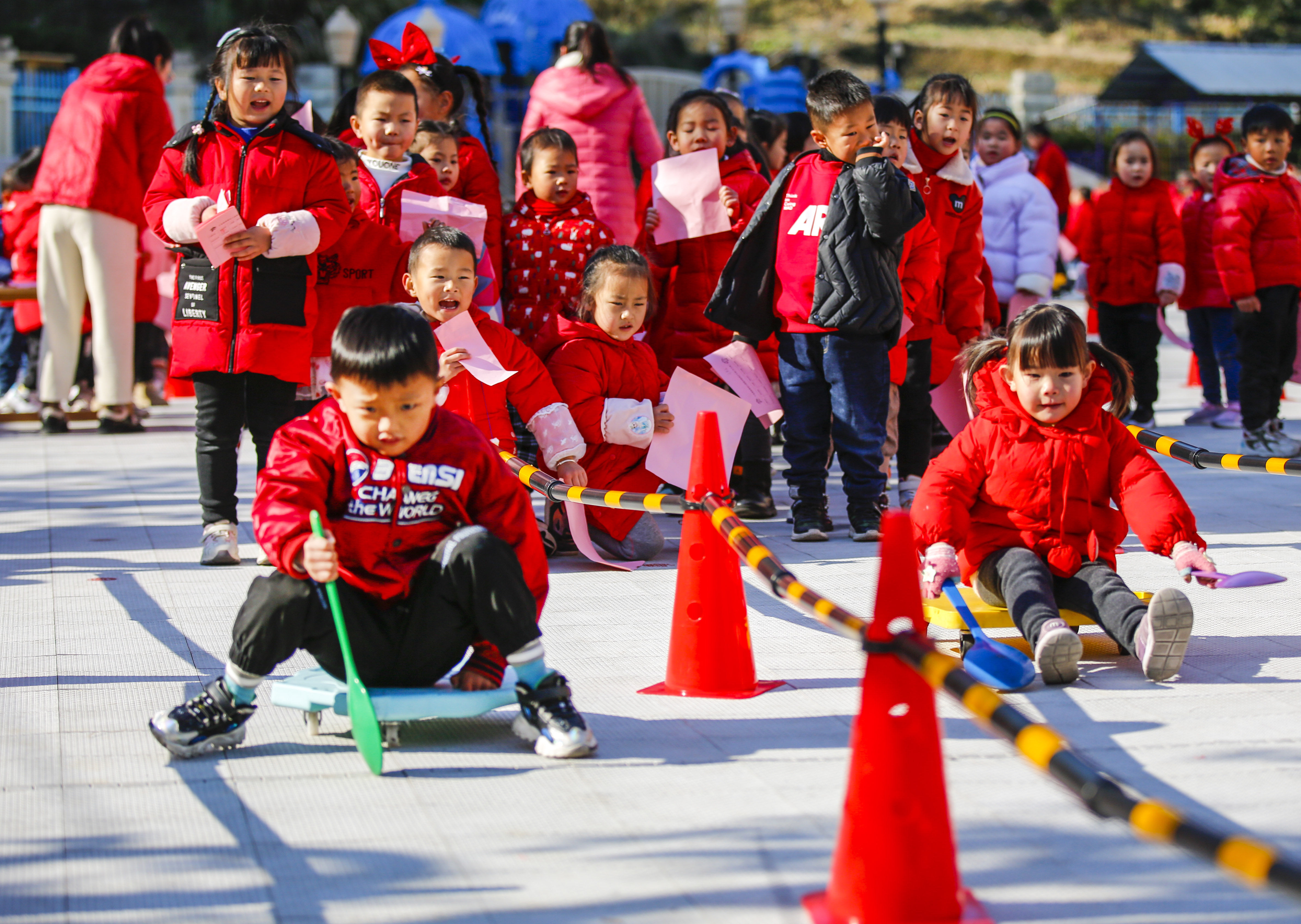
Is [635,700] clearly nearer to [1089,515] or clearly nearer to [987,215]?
[1089,515]

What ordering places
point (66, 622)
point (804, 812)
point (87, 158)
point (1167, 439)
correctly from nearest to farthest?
1. point (804, 812)
2. point (66, 622)
3. point (1167, 439)
4. point (87, 158)

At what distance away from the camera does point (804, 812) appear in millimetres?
2973

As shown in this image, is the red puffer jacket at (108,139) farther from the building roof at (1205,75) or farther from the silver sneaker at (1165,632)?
the building roof at (1205,75)

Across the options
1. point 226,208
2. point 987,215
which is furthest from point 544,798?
point 987,215

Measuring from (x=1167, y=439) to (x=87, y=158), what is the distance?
6.48 meters

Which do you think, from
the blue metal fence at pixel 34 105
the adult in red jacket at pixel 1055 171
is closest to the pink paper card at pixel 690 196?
the adult in red jacket at pixel 1055 171

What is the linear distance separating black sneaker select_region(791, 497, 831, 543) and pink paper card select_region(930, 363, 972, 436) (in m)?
1.05

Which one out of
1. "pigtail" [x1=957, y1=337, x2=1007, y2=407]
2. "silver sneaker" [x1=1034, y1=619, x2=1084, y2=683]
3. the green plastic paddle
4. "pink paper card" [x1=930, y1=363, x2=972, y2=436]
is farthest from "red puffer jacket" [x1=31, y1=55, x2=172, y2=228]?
"silver sneaker" [x1=1034, y1=619, x2=1084, y2=683]

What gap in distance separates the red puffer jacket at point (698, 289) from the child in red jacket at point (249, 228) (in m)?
1.85

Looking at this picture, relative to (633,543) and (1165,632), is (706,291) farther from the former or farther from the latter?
(1165,632)

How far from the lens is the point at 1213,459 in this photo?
5246mm

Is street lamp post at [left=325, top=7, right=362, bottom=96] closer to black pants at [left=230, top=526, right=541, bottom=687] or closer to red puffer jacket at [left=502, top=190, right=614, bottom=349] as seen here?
red puffer jacket at [left=502, top=190, right=614, bottom=349]

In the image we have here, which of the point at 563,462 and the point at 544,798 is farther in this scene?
the point at 563,462

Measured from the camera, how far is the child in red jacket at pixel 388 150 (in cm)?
606
